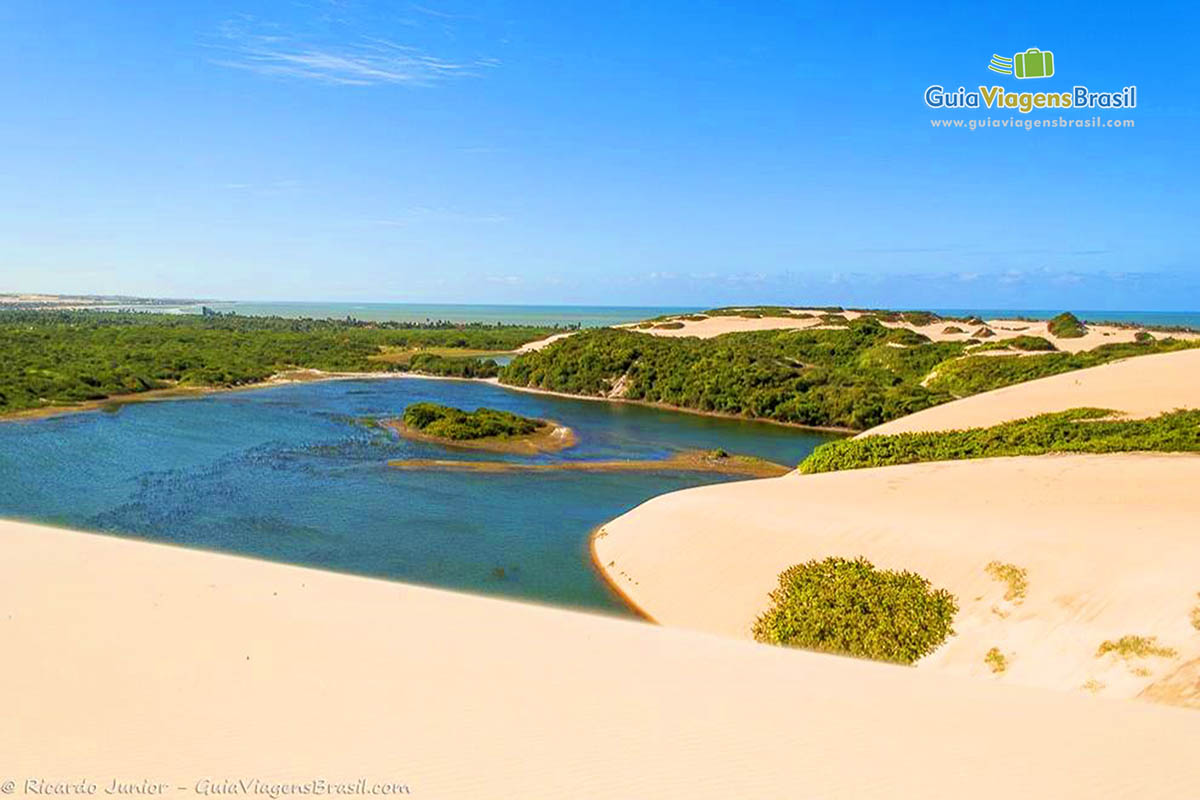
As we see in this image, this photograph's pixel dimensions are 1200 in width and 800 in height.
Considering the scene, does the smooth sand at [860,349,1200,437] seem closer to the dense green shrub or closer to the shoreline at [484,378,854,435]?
the shoreline at [484,378,854,435]

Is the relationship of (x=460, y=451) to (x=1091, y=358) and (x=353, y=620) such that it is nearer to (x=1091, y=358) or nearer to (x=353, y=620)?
(x=353, y=620)

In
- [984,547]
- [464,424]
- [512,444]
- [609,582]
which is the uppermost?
[984,547]

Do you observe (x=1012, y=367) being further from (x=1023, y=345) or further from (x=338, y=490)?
(x=338, y=490)

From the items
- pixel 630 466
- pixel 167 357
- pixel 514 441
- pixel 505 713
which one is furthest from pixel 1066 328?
pixel 167 357

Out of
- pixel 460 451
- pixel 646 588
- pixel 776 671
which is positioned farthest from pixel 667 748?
pixel 460 451

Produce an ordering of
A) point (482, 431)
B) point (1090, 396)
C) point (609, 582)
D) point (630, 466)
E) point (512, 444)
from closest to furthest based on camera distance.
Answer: point (609, 582), point (1090, 396), point (630, 466), point (512, 444), point (482, 431)

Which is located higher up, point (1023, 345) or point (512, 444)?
point (1023, 345)

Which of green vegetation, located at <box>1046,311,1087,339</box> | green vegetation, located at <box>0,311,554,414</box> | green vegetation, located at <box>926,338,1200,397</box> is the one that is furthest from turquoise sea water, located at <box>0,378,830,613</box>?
green vegetation, located at <box>1046,311,1087,339</box>
